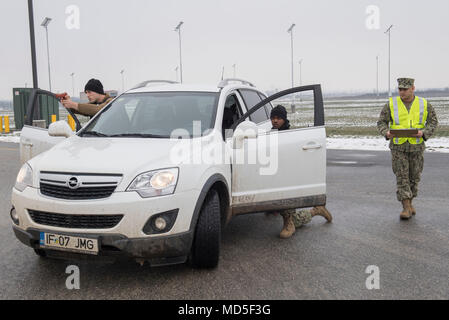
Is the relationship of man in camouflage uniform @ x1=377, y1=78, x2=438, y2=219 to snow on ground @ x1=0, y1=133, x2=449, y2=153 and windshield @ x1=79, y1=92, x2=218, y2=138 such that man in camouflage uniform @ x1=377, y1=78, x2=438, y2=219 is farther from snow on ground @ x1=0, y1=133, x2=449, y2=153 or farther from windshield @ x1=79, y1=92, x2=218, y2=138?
snow on ground @ x1=0, y1=133, x2=449, y2=153

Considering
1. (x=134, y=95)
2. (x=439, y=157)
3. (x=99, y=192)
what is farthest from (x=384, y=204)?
(x=439, y=157)

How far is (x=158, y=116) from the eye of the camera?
203 inches

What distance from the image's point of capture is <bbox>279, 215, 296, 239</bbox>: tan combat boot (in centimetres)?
561

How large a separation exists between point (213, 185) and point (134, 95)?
190cm

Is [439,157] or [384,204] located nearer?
[384,204]

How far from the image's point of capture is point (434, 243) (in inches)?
208

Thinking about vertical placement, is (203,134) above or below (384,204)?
above

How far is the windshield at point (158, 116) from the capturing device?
194 inches

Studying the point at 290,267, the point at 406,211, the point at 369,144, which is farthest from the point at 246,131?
the point at 369,144

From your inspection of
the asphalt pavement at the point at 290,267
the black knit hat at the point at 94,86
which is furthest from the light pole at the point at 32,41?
the black knit hat at the point at 94,86

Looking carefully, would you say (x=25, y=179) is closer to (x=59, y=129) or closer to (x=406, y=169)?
(x=59, y=129)

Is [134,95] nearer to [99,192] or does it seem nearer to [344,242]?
[99,192]
